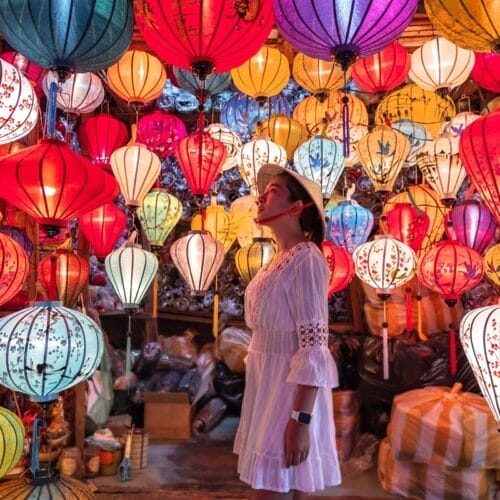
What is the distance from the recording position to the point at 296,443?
4.83 feet

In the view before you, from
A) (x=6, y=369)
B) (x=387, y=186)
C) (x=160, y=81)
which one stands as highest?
(x=160, y=81)

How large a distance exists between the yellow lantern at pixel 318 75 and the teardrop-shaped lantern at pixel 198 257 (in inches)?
45.3

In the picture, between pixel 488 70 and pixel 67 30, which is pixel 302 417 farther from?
pixel 488 70

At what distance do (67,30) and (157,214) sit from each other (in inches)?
68.1

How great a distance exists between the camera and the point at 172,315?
566cm

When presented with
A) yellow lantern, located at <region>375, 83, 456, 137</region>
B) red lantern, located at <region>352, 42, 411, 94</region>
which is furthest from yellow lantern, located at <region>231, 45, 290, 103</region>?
yellow lantern, located at <region>375, 83, 456, 137</region>

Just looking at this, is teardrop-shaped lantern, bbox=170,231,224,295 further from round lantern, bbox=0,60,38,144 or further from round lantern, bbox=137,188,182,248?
round lantern, bbox=0,60,38,144

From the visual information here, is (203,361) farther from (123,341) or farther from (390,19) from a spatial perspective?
(390,19)

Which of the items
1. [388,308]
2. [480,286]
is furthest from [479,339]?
[480,286]

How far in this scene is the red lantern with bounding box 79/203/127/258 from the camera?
11.2 feet

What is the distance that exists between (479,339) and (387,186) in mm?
1484

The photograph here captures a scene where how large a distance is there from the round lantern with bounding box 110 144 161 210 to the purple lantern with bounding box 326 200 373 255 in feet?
3.94

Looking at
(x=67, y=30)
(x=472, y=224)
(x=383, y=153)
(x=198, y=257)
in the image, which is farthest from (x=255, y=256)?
(x=67, y=30)

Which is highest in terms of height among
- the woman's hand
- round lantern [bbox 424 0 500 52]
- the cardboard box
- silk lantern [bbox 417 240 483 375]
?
round lantern [bbox 424 0 500 52]
